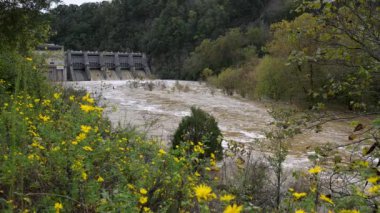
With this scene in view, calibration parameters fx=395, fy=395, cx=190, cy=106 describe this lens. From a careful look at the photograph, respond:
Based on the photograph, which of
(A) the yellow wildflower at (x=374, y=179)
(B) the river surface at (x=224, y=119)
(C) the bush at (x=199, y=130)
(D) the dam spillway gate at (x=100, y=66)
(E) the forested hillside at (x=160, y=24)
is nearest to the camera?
(A) the yellow wildflower at (x=374, y=179)

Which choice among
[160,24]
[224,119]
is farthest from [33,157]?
[160,24]

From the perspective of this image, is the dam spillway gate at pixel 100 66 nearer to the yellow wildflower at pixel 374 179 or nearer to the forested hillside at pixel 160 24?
the forested hillside at pixel 160 24

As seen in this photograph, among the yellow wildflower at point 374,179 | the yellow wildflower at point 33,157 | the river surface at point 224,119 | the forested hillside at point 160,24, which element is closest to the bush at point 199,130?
the river surface at point 224,119

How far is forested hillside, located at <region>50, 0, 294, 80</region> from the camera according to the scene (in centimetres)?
5275

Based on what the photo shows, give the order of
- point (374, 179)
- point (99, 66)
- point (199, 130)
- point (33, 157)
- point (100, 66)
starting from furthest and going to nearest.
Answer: point (99, 66)
point (100, 66)
point (199, 130)
point (33, 157)
point (374, 179)

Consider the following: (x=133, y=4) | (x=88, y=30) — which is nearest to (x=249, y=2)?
(x=133, y=4)

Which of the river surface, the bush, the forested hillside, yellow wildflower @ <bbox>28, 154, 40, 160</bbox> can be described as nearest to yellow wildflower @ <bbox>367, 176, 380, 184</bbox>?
yellow wildflower @ <bbox>28, 154, 40, 160</bbox>

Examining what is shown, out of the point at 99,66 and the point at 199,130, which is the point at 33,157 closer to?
the point at 199,130

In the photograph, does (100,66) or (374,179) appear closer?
(374,179)

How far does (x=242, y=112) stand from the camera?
609 inches

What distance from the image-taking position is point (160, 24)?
5984cm

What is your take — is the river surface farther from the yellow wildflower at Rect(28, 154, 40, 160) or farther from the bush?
the yellow wildflower at Rect(28, 154, 40, 160)

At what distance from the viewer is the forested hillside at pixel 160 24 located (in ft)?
173

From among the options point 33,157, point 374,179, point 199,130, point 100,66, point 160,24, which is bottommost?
point 199,130
